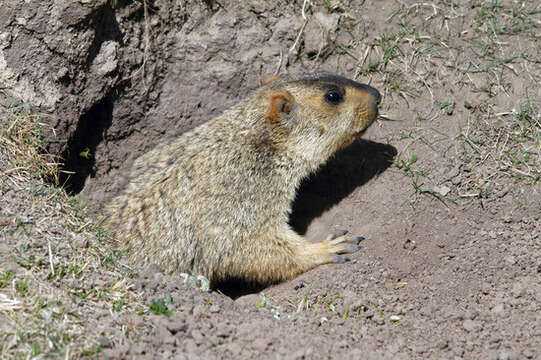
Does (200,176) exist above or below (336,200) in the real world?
above

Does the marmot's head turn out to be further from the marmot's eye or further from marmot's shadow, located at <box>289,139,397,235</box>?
marmot's shadow, located at <box>289,139,397,235</box>

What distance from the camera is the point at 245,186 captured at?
6.17 m

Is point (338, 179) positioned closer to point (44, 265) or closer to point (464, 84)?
point (464, 84)

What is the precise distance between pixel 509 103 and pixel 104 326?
17.4ft

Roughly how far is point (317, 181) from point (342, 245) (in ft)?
5.07

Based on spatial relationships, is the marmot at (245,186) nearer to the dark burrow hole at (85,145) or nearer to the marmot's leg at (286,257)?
the marmot's leg at (286,257)

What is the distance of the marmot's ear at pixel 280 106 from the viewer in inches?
248

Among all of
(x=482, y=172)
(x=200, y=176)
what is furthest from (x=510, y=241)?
(x=200, y=176)

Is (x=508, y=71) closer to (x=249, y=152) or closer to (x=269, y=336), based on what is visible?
(x=249, y=152)


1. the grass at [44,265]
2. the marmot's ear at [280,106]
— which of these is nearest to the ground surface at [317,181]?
the grass at [44,265]

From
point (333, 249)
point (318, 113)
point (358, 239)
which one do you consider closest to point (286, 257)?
point (333, 249)

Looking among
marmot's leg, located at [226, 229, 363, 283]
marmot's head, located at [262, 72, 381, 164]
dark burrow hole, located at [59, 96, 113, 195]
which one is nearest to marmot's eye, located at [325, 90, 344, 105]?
marmot's head, located at [262, 72, 381, 164]

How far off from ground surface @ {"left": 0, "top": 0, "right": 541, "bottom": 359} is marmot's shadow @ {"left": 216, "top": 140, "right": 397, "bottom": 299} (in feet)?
0.09

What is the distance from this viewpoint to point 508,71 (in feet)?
22.9
